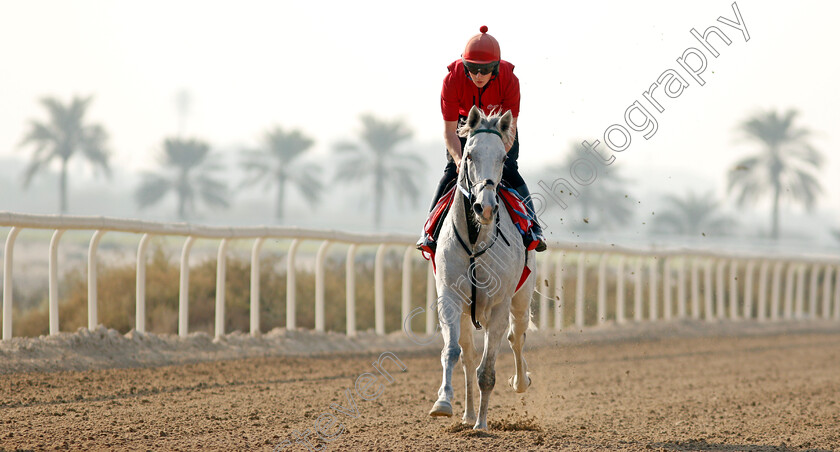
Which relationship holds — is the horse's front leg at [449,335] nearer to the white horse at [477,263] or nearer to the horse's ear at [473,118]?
the white horse at [477,263]

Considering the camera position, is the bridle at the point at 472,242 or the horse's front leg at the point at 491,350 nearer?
the bridle at the point at 472,242

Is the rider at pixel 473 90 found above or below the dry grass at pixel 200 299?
above

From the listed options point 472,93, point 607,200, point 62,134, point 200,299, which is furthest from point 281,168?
point 472,93

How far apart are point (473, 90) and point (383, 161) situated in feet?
173

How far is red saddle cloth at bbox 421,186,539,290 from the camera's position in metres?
7.00

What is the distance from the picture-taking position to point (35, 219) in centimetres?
888

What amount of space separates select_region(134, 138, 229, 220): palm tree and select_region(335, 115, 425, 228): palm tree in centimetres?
808

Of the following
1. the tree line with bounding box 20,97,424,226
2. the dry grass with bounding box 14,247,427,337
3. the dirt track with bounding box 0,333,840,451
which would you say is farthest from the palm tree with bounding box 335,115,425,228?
the dirt track with bounding box 0,333,840,451

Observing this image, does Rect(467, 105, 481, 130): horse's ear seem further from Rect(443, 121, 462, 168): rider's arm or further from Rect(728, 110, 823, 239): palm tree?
Rect(728, 110, 823, 239): palm tree

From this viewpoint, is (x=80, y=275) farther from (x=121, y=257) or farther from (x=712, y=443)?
(x=712, y=443)

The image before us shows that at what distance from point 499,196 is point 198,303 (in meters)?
8.18

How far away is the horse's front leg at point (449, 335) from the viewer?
20.3 feet

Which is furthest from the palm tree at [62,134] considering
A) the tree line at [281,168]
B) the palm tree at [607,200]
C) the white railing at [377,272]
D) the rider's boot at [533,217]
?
the rider's boot at [533,217]

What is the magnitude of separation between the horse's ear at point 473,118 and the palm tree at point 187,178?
5264cm
